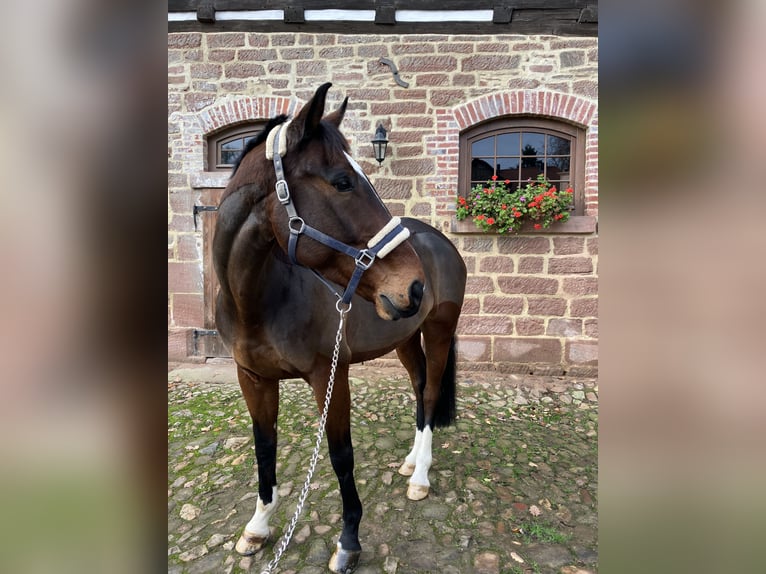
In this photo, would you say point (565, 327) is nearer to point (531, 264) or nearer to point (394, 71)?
point (531, 264)

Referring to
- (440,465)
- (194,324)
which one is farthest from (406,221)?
(194,324)

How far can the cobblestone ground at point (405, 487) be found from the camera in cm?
195

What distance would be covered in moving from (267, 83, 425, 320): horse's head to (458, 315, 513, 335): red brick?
11.0 feet

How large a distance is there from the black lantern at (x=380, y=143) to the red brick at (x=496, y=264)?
1597mm

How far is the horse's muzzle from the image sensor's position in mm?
1365

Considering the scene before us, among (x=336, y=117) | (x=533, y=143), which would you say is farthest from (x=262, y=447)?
(x=533, y=143)

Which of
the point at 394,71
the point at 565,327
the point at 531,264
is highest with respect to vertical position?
the point at 394,71

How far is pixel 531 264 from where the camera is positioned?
4512mm

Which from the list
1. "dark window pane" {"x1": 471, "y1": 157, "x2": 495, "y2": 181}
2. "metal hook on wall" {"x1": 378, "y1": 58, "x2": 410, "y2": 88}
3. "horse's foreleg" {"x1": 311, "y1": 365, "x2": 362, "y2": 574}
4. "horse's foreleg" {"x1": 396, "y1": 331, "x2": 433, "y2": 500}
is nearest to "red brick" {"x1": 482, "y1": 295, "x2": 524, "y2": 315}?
"dark window pane" {"x1": 471, "y1": 157, "x2": 495, "y2": 181}

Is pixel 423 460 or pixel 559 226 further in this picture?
pixel 559 226

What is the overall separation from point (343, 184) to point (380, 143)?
10.7 ft
